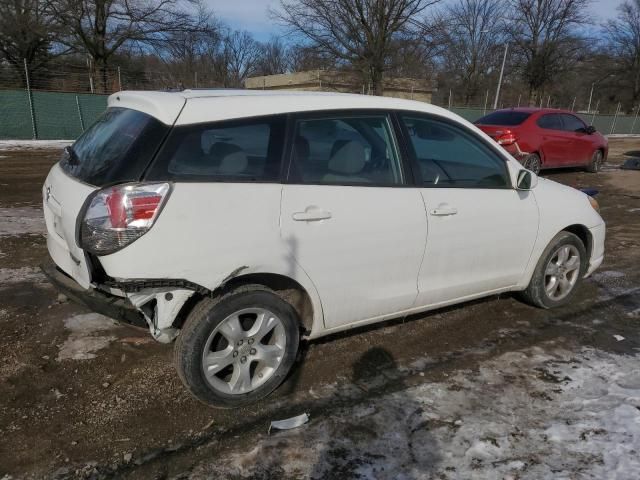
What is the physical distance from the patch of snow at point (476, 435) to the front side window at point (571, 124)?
34.8ft

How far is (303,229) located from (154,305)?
0.91 metres

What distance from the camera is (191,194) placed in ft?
8.45

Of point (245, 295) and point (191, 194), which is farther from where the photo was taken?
point (245, 295)

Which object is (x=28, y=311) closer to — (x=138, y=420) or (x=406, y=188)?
(x=138, y=420)

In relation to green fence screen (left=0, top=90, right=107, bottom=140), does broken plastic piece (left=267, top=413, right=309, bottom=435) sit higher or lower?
lower

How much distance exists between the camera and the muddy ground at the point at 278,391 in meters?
2.47

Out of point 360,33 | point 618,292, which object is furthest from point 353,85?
point 618,292

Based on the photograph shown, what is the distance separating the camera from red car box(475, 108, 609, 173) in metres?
11.2

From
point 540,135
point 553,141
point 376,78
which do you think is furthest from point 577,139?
point 376,78

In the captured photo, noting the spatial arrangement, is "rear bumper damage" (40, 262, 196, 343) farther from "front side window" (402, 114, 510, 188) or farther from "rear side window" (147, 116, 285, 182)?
"front side window" (402, 114, 510, 188)

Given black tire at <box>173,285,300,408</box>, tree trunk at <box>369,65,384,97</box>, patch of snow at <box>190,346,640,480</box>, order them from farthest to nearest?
tree trunk at <box>369,65,384,97</box>
black tire at <box>173,285,300,408</box>
patch of snow at <box>190,346,640,480</box>

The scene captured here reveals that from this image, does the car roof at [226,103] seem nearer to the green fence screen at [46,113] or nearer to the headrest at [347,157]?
the headrest at [347,157]

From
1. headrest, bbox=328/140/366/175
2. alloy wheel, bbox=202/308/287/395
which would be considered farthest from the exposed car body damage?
headrest, bbox=328/140/366/175

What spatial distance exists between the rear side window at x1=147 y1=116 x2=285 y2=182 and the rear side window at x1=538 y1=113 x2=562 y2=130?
1044 centimetres
